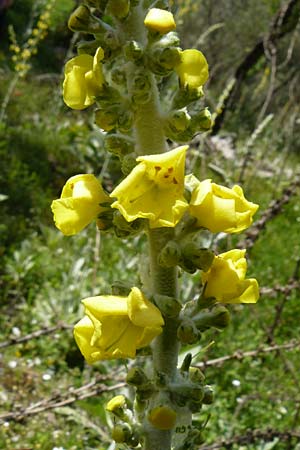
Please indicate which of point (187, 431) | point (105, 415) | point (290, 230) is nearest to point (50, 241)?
point (290, 230)

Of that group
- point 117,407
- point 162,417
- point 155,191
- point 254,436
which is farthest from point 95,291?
point 155,191

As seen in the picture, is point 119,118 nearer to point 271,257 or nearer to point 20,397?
point 20,397

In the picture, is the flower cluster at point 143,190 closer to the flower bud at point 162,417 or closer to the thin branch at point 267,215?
the flower bud at point 162,417

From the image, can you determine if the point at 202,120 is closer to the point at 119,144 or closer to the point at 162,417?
the point at 119,144

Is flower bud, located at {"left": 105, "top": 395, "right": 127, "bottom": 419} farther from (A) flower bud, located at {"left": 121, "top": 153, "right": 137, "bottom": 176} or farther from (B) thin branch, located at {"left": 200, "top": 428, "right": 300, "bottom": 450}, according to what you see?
(B) thin branch, located at {"left": 200, "top": 428, "right": 300, "bottom": 450}

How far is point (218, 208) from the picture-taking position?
176 centimetres

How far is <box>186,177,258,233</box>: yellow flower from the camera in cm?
176

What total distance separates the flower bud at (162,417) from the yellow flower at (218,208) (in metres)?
0.52

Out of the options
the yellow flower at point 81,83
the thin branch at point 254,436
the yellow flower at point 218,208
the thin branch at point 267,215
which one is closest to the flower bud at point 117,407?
the yellow flower at point 218,208

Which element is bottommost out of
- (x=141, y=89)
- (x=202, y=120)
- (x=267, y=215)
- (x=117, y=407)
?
(x=267, y=215)

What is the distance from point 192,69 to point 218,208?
394 mm

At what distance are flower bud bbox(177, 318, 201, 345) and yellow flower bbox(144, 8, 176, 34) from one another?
799 millimetres

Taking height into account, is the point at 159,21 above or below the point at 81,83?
above

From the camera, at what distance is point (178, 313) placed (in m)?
1.88
